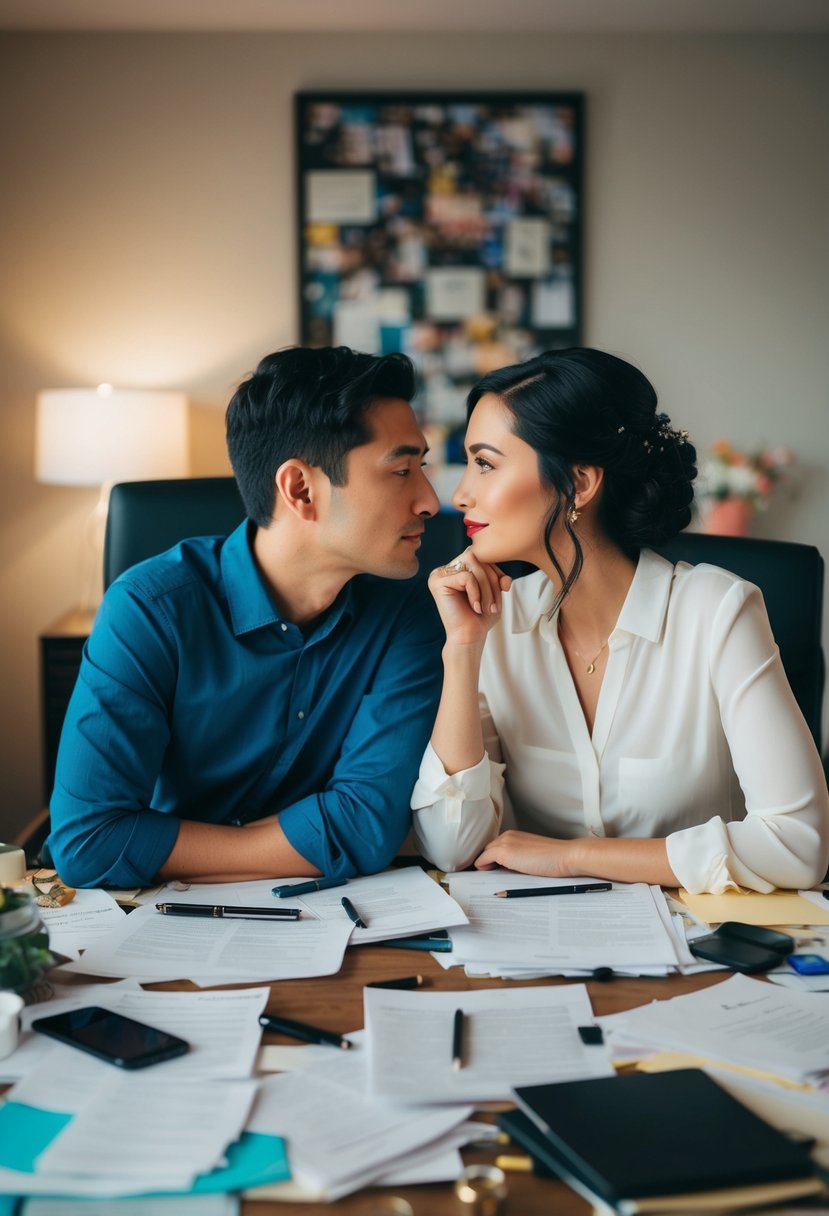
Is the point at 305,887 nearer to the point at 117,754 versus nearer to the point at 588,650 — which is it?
the point at 117,754

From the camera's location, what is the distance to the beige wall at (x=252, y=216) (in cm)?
360

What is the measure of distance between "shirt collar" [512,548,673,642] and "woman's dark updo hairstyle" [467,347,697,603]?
0.04m

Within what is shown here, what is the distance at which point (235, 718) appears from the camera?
155cm

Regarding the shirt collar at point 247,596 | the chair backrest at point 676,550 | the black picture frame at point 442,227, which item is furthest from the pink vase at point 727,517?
the shirt collar at point 247,596

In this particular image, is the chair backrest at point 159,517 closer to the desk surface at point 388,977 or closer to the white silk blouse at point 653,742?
the white silk blouse at point 653,742

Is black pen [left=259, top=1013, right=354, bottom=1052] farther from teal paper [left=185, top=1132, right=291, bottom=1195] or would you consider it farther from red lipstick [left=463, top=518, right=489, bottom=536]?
red lipstick [left=463, top=518, right=489, bottom=536]

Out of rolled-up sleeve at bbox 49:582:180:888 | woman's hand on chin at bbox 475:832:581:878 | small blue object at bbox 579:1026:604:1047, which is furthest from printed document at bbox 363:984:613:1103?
rolled-up sleeve at bbox 49:582:180:888

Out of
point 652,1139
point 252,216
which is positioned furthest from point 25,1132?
point 252,216

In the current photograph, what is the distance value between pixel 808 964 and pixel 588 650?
0.71 metres

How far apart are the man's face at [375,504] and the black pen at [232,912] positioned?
56 centimetres

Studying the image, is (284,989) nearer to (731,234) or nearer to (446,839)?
(446,839)

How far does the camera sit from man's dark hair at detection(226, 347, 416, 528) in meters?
1.59

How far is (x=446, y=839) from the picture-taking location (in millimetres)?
1454

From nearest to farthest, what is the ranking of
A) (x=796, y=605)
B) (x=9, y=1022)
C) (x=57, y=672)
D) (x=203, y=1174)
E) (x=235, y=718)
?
(x=203, y=1174) → (x=9, y=1022) → (x=235, y=718) → (x=796, y=605) → (x=57, y=672)
